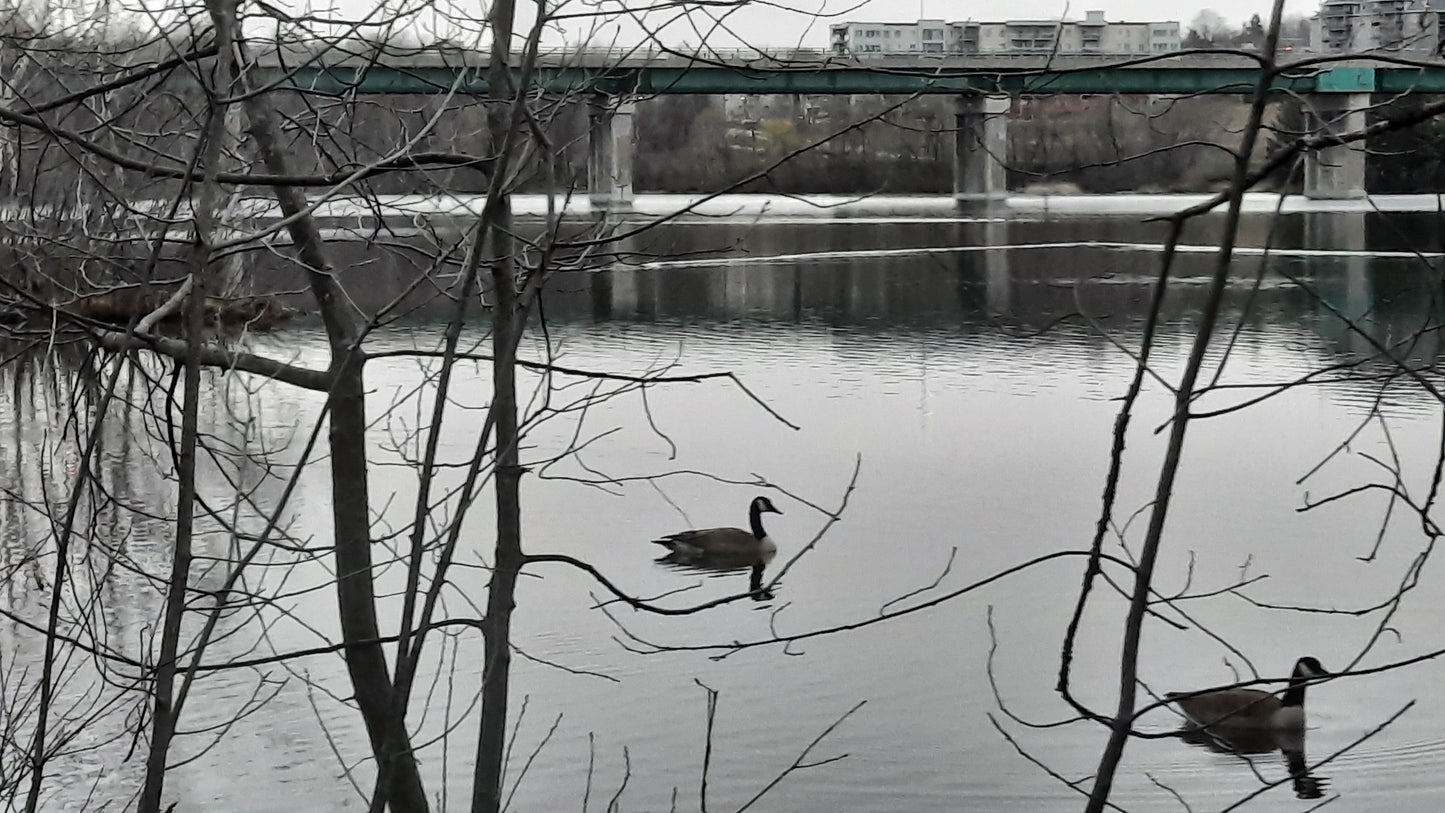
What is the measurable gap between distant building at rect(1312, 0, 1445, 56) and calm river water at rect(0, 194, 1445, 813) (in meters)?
0.39

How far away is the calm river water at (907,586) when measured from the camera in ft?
31.6

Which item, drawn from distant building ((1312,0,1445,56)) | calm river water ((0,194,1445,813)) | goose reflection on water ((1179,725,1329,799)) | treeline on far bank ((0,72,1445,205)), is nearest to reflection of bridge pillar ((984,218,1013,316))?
treeline on far bank ((0,72,1445,205))

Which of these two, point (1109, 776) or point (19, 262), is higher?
point (19, 262)

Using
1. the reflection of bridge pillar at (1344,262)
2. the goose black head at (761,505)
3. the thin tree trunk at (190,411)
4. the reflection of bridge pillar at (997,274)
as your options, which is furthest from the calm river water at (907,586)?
the reflection of bridge pillar at (997,274)

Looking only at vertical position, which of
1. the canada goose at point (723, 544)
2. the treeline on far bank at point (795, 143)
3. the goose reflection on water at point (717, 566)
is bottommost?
the goose reflection on water at point (717, 566)

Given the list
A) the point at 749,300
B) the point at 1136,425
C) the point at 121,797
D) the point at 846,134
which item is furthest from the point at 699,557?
the point at 749,300

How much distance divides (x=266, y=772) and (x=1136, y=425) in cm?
1327

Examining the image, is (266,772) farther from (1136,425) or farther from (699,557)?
(1136,425)

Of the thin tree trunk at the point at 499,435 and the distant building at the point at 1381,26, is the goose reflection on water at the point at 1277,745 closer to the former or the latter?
the distant building at the point at 1381,26

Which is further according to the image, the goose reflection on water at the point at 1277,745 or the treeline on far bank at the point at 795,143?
the goose reflection on water at the point at 1277,745

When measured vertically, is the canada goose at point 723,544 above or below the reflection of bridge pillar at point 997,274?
below

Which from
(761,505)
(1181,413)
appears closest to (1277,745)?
(761,505)

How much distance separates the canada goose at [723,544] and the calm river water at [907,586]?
0.21 meters

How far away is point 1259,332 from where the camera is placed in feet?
98.8
